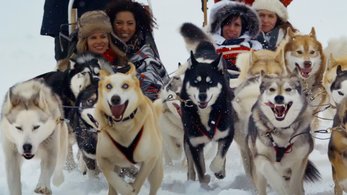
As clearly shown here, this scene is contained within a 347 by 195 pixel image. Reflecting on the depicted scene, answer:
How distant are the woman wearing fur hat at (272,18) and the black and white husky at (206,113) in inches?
61.2

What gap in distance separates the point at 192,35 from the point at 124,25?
0.50 meters

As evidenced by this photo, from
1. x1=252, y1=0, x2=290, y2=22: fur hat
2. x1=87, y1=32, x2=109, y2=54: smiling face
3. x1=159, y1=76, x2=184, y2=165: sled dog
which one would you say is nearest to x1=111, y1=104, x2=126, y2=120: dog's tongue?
x1=159, y1=76, x2=184, y2=165: sled dog

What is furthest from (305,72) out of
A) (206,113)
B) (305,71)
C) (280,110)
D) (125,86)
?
(125,86)

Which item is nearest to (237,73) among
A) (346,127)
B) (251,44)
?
(251,44)

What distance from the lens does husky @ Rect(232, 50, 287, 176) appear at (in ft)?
14.4

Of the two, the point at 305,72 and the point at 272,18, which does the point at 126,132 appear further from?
the point at 272,18

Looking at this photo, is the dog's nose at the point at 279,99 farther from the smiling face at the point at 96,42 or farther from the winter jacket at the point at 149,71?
the smiling face at the point at 96,42

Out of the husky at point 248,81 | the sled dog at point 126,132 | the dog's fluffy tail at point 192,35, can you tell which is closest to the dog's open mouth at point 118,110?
the sled dog at point 126,132

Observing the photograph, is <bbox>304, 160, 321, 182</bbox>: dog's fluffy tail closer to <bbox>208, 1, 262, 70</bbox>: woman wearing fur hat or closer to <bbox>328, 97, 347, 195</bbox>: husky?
<bbox>328, 97, 347, 195</bbox>: husky

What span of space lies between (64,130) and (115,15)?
1.26 meters

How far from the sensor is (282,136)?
3.69 m

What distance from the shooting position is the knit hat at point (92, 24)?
4.83 meters

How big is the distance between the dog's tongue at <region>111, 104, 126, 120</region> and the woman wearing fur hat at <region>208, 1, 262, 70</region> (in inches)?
76.9

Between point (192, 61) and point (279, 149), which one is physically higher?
point (192, 61)
